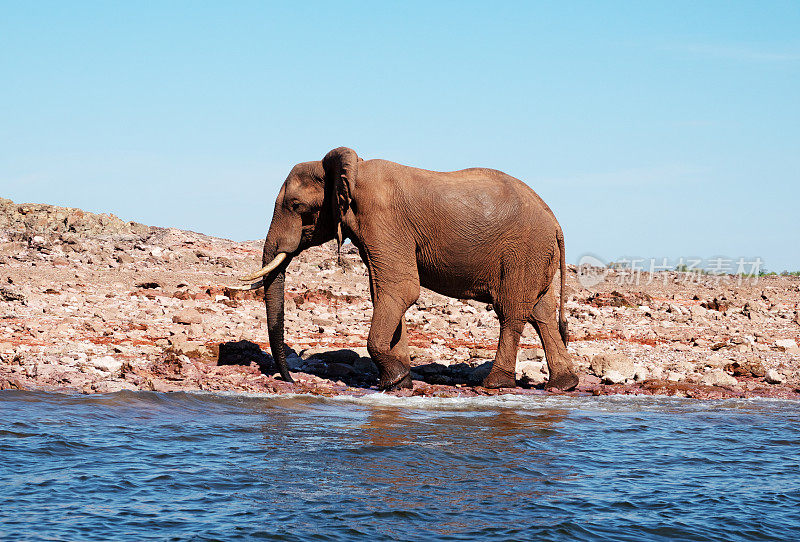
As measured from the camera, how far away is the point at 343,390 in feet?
36.7

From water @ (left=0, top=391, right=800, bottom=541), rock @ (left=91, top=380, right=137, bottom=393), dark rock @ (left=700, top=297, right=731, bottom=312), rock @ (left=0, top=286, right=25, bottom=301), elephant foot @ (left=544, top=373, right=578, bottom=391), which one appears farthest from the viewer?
dark rock @ (left=700, top=297, right=731, bottom=312)

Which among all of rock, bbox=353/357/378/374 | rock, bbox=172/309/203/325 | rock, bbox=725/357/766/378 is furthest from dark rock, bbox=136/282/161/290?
rock, bbox=725/357/766/378

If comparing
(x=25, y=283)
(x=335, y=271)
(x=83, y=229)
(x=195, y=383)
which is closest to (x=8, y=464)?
(x=195, y=383)

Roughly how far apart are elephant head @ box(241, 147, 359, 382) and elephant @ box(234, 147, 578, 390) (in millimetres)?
13

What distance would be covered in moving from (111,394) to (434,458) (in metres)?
4.32

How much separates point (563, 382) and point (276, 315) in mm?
3914

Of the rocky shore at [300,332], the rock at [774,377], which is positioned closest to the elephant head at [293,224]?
the rocky shore at [300,332]

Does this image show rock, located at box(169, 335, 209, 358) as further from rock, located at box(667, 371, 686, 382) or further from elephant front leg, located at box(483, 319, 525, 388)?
rock, located at box(667, 371, 686, 382)

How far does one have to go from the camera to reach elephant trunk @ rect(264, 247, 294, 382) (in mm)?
11125

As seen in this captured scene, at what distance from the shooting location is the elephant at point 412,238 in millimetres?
10734

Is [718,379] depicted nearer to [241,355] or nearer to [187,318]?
[241,355]

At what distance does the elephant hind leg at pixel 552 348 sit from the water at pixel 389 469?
861 mm

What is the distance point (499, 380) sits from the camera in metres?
11.4

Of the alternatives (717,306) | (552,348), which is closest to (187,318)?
(552,348)
